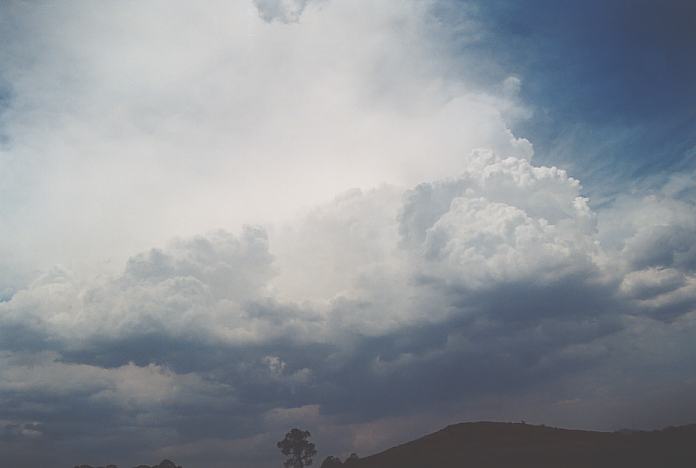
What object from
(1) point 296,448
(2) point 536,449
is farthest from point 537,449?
(1) point 296,448

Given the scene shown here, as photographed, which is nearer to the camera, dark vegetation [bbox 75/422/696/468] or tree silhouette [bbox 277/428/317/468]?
dark vegetation [bbox 75/422/696/468]

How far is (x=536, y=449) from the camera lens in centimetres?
7775

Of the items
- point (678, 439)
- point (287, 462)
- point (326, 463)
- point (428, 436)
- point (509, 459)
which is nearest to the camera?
point (678, 439)

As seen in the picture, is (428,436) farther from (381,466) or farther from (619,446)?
(619,446)

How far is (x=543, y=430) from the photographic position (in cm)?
9338

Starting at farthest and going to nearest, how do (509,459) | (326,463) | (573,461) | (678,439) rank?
(326,463) → (509,459) → (573,461) → (678,439)

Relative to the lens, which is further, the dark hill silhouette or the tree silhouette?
the tree silhouette

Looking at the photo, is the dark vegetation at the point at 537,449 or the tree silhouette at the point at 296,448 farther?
the tree silhouette at the point at 296,448

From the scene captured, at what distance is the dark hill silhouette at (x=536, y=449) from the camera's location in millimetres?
60500

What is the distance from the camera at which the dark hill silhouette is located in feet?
198

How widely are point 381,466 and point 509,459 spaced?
94.3ft

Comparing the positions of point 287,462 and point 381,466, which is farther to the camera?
point 287,462

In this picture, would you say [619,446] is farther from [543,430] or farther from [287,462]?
[287,462]

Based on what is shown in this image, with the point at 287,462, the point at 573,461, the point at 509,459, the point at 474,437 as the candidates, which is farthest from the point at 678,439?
the point at 287,462
